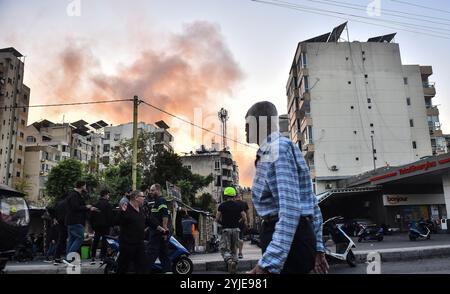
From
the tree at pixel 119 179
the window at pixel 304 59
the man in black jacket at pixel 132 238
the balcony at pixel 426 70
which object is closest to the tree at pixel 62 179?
the tree at pixel 119 179

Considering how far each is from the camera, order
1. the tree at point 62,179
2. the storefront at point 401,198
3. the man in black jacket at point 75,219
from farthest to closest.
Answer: the tree at point 62,179
the storefront at point 401,198
the man in black jacket at point 75,219

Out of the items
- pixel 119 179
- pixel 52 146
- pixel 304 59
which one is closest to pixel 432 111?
pixel 304 59

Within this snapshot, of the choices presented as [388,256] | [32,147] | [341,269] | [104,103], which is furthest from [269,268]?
[32,147]

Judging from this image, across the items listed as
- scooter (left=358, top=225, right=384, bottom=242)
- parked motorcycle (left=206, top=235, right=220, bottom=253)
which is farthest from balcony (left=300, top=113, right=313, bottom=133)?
parked motorcycle (left=206, top=235, right=220, bottom=253)

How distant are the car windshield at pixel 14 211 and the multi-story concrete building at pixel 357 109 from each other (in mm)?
32496

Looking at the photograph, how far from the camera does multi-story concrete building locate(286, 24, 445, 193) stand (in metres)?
37.9

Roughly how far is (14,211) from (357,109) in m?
37.4

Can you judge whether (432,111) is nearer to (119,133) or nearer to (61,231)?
(61,231)

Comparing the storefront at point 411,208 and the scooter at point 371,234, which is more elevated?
the storefront at point 411,208

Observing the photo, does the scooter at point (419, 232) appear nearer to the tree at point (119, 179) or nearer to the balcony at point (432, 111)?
the tree at point (119, 179)

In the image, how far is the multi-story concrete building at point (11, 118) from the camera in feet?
190

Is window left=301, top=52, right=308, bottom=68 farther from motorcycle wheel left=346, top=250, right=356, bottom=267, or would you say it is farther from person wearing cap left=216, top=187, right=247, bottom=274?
motorcycle wheel left=346, top=250, right=356, bottom=267

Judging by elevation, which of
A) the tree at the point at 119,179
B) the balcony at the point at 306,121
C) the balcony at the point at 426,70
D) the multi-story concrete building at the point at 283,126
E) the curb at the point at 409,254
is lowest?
the curb at the point at 409,254
